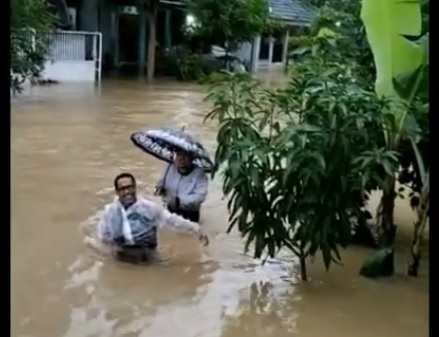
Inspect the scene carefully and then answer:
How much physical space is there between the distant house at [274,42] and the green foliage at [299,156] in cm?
2651

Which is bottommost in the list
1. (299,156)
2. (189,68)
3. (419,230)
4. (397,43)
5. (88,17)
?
(419,230)

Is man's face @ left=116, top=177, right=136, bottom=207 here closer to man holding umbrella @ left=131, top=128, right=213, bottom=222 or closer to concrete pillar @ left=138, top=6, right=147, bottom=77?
man holding umbrella @ left=131, top=128, right=213, bottom=222

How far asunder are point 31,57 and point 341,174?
48.6 ft

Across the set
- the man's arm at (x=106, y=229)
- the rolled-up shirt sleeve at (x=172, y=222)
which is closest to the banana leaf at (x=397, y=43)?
the rolled-up shirt sleeve at (x=172, y=222)

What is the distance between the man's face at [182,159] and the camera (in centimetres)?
735

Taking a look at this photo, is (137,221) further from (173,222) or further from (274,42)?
(274,42)

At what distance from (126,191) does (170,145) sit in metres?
1.26

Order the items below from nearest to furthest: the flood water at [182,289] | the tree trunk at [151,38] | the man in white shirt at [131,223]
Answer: the flood water at [182,289]
the man in white shirt at [131,223]
the tree trunk at [151,38]

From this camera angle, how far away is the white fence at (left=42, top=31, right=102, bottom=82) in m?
24.1

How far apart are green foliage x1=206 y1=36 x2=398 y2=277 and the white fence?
18.9 m

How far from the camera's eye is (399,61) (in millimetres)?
5633

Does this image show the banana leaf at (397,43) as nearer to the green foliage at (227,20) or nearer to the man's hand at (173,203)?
the man's hand at (173,203)

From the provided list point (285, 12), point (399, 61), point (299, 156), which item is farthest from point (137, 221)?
point (285, 12)

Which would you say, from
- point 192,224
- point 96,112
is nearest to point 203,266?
point 192,224
